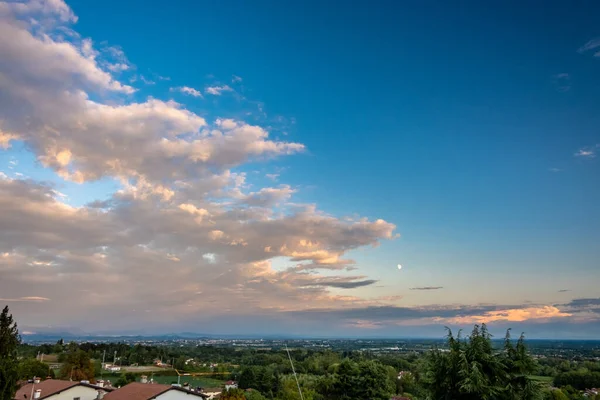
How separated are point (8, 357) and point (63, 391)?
13.8m

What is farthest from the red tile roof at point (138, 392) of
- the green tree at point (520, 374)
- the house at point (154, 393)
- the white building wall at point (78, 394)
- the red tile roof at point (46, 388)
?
the green tree at point (520, 374)

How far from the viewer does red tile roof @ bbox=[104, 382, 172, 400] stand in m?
29.5

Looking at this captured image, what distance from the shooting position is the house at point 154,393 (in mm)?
29564

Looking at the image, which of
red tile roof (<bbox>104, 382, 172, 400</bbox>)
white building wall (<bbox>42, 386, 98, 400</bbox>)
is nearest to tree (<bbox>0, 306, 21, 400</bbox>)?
red tile roof (<bbox>104, 382, 172, 400</bbox>)

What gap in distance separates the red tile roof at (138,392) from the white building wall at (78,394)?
6.44ft

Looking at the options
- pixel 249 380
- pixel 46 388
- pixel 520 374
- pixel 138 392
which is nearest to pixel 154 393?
pixel 138 392

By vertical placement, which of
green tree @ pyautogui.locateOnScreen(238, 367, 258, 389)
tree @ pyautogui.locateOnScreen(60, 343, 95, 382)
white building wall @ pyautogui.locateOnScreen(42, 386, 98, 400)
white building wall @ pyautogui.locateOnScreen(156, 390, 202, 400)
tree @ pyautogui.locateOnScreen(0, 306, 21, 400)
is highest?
tree @ pyautogui.locateOnScreen(0, 306, 21, 400)

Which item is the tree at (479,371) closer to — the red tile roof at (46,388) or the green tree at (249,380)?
the red tile roof at (46,388)

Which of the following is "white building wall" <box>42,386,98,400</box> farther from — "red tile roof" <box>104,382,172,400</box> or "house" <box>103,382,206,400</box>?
"house" <box>103,382,206,400</box>

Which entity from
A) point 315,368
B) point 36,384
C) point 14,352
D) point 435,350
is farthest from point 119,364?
point 435,350

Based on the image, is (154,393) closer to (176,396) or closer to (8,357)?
(176,396)

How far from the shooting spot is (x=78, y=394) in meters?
33.1

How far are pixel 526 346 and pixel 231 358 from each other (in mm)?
117586

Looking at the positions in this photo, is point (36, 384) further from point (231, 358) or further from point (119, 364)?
point (231, 358)
